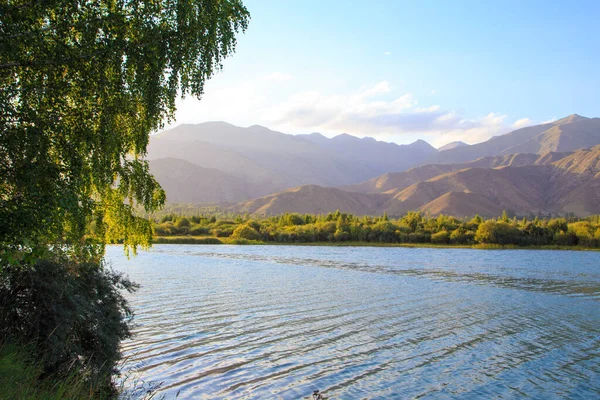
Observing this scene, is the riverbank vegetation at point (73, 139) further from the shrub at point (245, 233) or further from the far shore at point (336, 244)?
the shrub at point (245, 233)

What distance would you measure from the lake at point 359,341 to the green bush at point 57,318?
1.49m

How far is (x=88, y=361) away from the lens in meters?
10.6

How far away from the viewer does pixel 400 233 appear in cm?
12094

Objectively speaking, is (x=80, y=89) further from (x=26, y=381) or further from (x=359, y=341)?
(x=359, y=341)

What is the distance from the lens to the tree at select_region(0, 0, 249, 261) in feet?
28.5

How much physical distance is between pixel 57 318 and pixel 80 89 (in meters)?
4.64

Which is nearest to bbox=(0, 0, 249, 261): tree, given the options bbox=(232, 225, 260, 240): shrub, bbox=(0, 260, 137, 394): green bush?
bbox=(0, 260, 137, 394): green bush

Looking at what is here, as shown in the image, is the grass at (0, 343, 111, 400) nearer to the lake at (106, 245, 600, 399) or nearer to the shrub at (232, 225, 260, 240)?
the lake at (106, 245, 600, 399)

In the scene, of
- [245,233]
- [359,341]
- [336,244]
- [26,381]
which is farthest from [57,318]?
[336,244]

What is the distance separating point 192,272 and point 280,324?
880 inches

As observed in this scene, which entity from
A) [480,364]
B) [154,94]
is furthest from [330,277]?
[154,94]

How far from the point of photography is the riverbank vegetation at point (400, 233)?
110838 millimetres

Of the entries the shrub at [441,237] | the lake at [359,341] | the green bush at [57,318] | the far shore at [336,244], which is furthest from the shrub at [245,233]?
the green bush at [57,318]

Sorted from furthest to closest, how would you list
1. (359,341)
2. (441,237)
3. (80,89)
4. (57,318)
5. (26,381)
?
(441,237)
(359,341)
(57,318)
(80,89)
(26,381)
